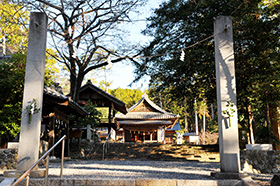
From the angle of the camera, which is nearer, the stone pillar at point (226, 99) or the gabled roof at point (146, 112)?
the stone pillar at point (226, 99)

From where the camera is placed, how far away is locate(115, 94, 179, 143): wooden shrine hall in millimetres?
20453

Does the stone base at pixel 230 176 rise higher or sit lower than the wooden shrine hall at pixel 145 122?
lower

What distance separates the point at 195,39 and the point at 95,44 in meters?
6.98

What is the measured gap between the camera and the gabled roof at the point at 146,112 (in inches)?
809

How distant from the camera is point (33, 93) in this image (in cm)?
520

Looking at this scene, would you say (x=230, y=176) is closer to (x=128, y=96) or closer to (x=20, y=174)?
(x=20, y=174)

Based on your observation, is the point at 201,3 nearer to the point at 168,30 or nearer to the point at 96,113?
the point at 168,30

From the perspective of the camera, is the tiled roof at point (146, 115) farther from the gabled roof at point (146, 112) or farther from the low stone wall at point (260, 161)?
the low stone wall at point (260, 161)

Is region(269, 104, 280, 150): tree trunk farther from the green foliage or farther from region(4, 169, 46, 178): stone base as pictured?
the green foliage

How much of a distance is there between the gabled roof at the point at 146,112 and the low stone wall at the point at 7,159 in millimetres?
13086

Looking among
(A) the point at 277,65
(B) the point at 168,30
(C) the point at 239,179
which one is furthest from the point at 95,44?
(C) the point at 239,179

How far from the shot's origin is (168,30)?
11180mm

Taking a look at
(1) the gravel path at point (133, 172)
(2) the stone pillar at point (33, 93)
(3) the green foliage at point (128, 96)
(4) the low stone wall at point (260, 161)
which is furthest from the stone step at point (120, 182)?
(3) the green foliage at point (128, 96)

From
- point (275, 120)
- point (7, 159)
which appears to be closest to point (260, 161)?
point (275, 120)
